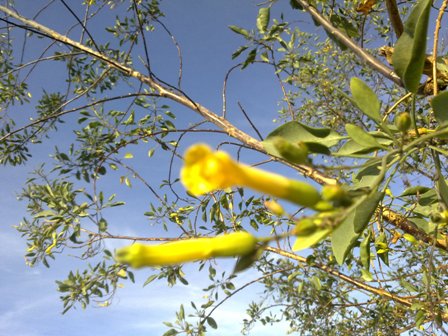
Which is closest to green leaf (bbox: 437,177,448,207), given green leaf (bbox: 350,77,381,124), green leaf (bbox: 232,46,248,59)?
green leaf (bbox: 350,77,381,124)

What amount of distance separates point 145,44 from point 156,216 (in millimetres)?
1209

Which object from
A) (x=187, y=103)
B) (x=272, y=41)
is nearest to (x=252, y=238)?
(x=187, y=103)

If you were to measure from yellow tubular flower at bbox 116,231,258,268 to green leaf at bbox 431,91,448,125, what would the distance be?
0.68 metres

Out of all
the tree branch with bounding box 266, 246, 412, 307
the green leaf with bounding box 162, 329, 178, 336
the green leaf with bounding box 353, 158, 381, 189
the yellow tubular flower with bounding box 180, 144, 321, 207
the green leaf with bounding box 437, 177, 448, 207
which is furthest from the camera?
the green leaf with bounding box 162, 329, 178, 336

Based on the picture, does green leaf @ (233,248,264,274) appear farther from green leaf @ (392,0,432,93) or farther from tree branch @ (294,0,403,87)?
tree branch @ (294,0,403,87)

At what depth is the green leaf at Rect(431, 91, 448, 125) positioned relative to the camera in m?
1.00

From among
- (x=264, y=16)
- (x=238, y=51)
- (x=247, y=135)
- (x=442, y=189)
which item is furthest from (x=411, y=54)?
(x=238, y=51)

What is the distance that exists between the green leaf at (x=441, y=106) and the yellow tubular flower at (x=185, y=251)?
0.68m

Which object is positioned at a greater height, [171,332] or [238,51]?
[238,51]

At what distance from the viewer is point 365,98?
0.97 m

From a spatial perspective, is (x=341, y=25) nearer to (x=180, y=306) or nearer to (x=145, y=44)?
(x=145, y=44)

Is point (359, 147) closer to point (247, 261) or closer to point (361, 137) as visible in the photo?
point (361, 137)

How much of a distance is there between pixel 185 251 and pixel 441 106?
0.77 meters

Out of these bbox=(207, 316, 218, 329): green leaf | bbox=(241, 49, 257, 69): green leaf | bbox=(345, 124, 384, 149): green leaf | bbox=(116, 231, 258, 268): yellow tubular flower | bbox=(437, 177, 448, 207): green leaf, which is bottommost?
bbox=(116, 231, 258, 268): yellow tubular flower
